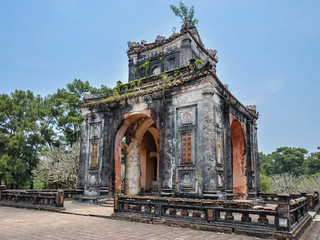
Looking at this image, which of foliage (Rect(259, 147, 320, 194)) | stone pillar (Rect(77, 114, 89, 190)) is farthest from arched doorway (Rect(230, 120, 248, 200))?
foliage (Rect(259, 147, 320, 194))

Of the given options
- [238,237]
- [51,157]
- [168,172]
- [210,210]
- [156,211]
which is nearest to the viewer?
[238,237]

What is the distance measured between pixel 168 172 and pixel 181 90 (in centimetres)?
396

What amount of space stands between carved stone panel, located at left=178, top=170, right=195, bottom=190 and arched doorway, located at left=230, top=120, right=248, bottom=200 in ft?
16.4

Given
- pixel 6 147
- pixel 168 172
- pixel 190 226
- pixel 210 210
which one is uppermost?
pixel 6 147

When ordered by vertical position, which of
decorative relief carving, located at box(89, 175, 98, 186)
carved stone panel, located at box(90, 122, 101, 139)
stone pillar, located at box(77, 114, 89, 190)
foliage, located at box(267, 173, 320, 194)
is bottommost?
foliage, located at box(267, 173, 320, 194)

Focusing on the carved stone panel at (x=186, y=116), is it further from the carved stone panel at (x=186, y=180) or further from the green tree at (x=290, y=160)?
the green tree at (x=290, y=160)

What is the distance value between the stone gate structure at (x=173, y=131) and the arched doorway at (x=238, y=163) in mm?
16

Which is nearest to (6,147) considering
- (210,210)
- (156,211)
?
(156,211)

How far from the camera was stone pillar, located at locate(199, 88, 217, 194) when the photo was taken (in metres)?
11.2

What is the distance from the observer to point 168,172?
12383mm

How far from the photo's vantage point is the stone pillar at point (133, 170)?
1689 centimetres

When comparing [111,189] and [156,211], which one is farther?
[111,189]

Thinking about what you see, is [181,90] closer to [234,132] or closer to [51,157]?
[234,132]

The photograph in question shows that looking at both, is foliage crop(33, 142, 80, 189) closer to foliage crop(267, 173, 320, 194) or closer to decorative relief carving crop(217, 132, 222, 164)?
decorative relief carving crop(217, 132, 222, 164)
